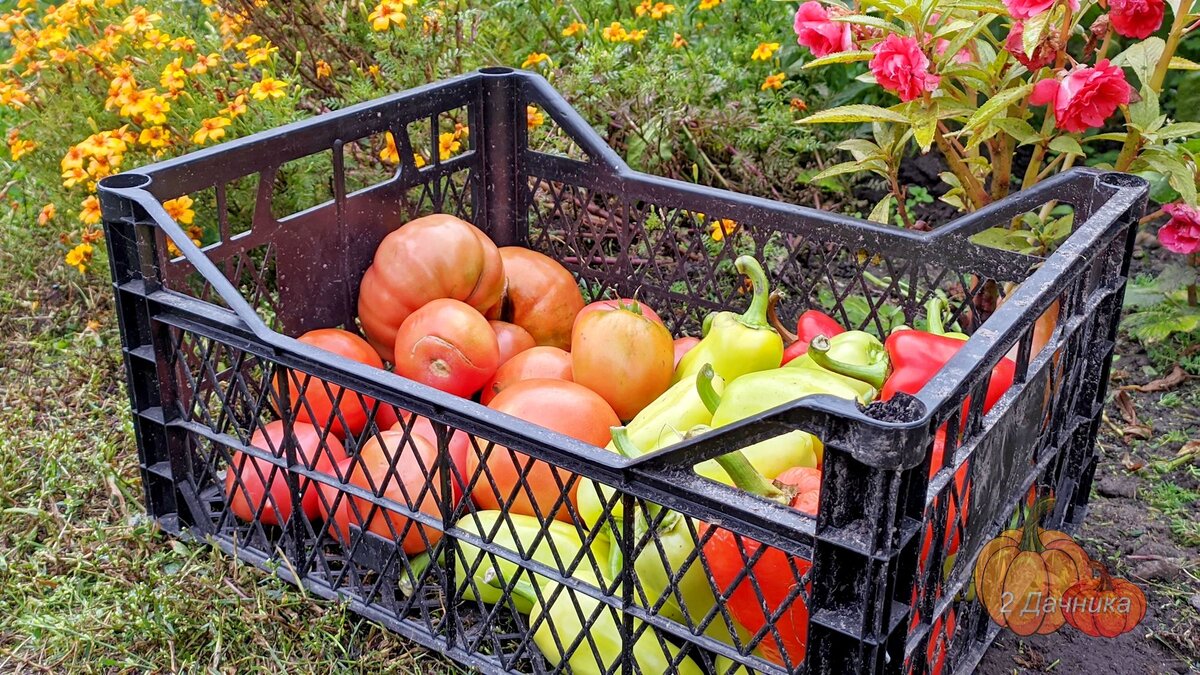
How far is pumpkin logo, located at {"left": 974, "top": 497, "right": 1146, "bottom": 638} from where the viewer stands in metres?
1.46

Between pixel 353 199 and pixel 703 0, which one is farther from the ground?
pixel 703 0

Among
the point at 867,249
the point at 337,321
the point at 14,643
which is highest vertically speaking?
the point at 867,249

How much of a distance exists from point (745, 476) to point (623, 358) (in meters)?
0.58

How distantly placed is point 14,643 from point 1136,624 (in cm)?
164

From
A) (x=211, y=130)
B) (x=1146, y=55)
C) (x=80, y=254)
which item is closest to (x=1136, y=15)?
(x=1146, y=55)

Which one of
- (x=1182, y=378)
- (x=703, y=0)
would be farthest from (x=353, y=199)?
(x=1182, y=378)

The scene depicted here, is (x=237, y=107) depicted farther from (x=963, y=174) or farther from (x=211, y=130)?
(x=963, y=174)

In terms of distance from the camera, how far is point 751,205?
1918 mm

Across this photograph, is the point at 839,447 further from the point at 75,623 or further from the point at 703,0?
the point at 703,0

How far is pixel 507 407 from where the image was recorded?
1679 mm

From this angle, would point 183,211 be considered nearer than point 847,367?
No

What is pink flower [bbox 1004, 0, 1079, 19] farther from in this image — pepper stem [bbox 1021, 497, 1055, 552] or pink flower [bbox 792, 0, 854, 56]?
pepper stem [bbox 1021, 497, 1055, 552]

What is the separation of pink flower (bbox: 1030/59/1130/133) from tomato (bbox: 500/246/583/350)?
0.91m

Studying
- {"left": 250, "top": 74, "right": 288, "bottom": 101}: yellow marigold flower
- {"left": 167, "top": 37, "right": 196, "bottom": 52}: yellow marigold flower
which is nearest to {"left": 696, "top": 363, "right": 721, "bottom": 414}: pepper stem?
{"left": 250, "top": 74, "right": 288, "bottom": 101}: yellow marigold flower
